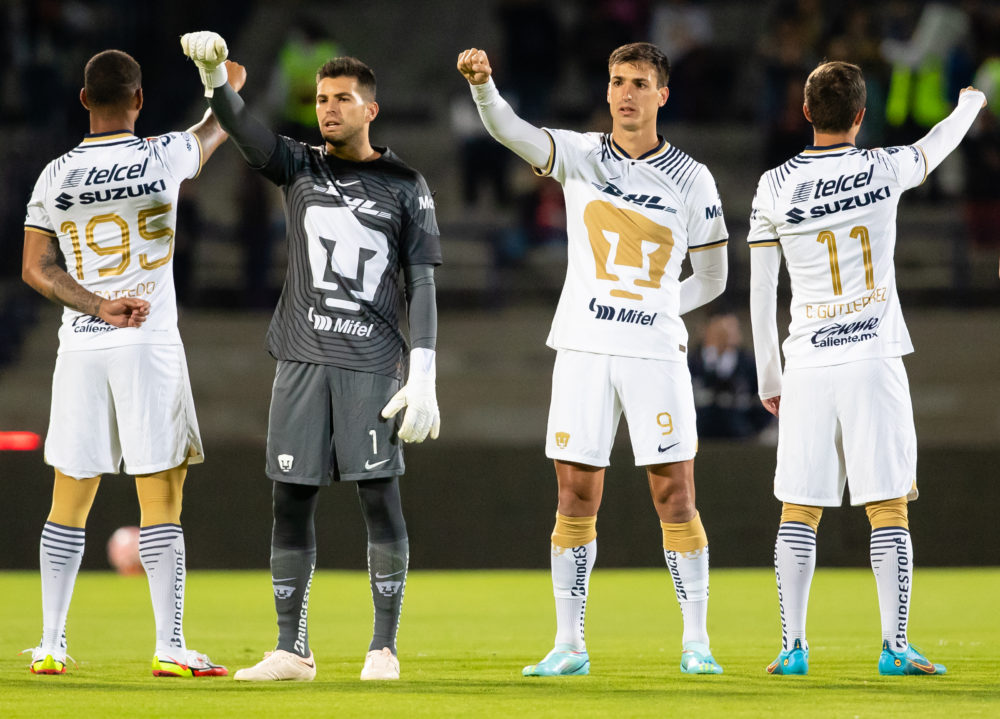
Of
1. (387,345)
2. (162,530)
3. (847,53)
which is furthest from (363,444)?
(847,53)

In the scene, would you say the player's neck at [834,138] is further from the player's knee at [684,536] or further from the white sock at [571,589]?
the white sock at [571,589]

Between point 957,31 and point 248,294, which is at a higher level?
point 957,31

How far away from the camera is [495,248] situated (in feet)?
51.9

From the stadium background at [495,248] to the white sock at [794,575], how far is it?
6.31m

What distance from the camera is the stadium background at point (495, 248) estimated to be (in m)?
12.5

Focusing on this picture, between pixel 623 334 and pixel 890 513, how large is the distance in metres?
1.27

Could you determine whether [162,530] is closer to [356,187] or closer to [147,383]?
[147,383]

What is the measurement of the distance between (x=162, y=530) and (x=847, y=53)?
11.7 metres

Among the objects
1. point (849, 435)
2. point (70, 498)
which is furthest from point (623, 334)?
point (70, 498)

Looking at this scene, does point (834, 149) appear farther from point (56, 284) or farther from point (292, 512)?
point (56, 284)

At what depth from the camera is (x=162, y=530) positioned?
602 centimetres

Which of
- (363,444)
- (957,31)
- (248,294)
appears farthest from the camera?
(957,31)

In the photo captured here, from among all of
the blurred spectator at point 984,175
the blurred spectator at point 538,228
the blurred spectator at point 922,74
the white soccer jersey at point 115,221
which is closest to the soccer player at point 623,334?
the white soccer jersey at point 115,221

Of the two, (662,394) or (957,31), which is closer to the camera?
(662,394)
